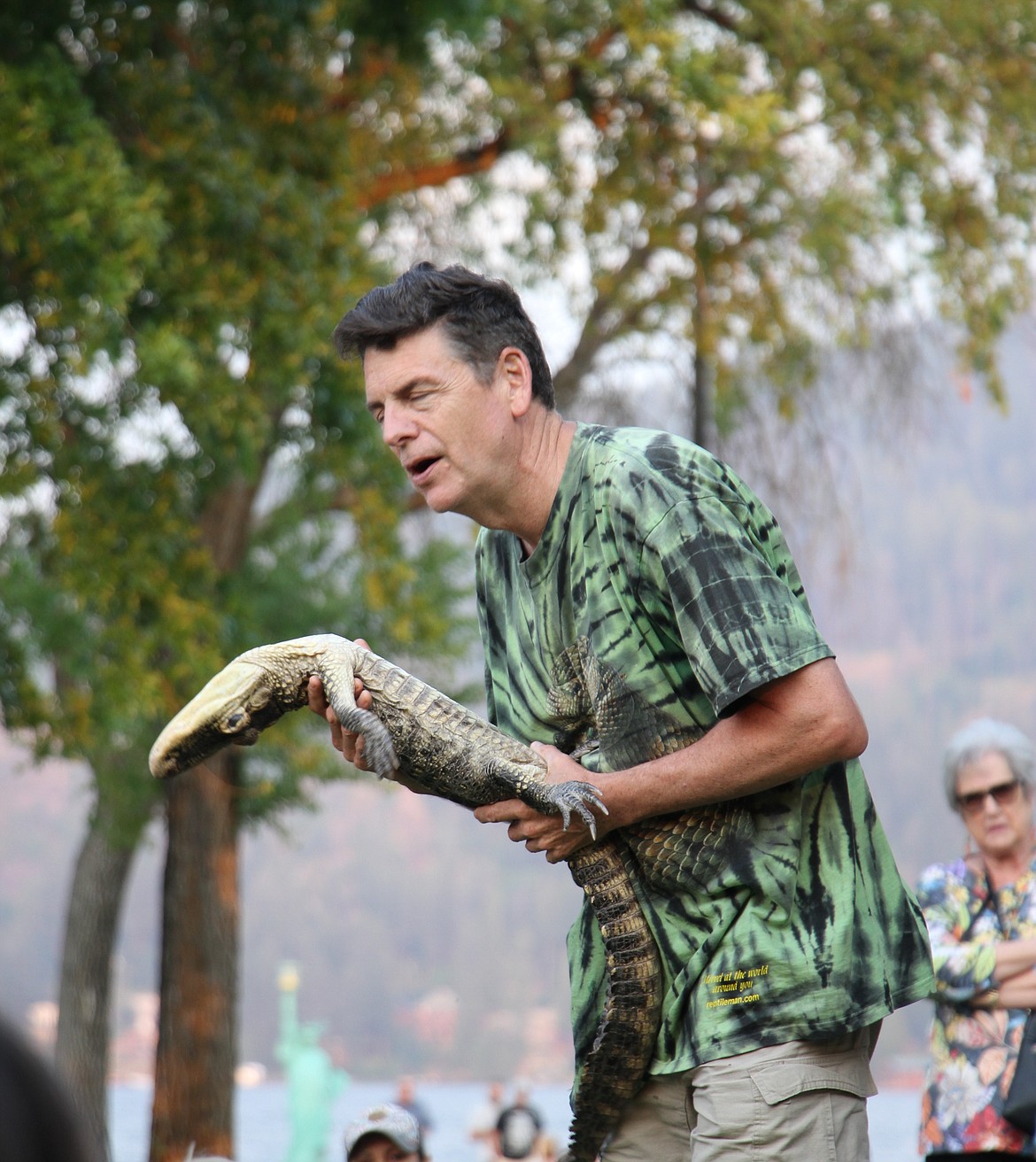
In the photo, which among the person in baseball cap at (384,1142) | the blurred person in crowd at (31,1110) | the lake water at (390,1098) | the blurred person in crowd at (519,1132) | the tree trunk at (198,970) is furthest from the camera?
the lake water at (390,1098)

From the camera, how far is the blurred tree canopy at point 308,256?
25.5 feet

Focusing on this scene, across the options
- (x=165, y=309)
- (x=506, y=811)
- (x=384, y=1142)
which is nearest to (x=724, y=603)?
(x=506, y=811)

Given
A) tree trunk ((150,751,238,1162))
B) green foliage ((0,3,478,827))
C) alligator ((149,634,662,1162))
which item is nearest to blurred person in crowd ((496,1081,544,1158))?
tree trunk ((150,751,238,1162))

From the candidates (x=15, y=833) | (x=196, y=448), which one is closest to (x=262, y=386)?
(x=196, y=448)

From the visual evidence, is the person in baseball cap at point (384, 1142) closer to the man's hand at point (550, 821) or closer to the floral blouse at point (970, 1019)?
the floral blouse at point (970, 1019)

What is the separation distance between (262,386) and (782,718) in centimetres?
→ 659

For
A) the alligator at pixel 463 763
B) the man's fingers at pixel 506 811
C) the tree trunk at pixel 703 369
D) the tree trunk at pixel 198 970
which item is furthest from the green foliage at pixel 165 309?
the man's fingers at pixel 506 811

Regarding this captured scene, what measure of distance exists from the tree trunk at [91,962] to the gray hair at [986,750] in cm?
1047

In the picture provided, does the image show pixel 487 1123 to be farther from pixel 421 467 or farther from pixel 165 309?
pixel 421 467

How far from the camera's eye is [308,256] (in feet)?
27.1

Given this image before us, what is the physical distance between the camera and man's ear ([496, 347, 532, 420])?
97.3 inches

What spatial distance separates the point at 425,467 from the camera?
245cm

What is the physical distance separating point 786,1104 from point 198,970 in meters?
8.99

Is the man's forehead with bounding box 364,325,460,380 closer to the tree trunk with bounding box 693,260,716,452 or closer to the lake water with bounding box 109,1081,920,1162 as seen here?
the tree trunk with bounding box 693,260,716,452
